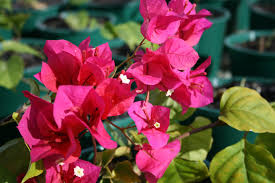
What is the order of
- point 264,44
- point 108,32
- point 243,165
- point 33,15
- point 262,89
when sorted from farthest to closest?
point 33,15 < point 264,44 < point 108,32 < point 262,89 < point 243,165

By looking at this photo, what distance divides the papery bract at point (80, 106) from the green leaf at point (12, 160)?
0.38 feet

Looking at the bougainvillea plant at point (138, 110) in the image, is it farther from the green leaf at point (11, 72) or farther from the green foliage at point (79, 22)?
the green foliage at point (79, 22)

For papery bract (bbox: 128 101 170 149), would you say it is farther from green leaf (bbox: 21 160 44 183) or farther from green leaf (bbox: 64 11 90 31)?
green leaf (bbox: 64 11 90 31)

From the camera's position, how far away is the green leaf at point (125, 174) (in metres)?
0.48

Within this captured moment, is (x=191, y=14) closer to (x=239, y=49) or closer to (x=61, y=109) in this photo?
(x=61, y=109)

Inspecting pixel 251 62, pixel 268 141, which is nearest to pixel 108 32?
pixel 251 62

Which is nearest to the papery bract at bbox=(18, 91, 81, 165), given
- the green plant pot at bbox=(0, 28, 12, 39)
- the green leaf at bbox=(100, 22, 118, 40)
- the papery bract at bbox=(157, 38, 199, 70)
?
the papery bract at bbox=(157, 38, 199, 70)

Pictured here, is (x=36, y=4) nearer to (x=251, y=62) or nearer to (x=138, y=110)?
(x=251, y=62)

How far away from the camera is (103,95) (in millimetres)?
351

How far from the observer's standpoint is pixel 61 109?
1.08ft

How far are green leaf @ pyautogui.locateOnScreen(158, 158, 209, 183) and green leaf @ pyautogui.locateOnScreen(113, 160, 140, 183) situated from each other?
5cm

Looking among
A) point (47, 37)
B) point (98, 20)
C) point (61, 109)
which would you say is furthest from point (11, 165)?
point (98, 20)

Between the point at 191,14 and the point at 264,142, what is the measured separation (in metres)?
0.22

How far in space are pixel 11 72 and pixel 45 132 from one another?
2.38 feet
